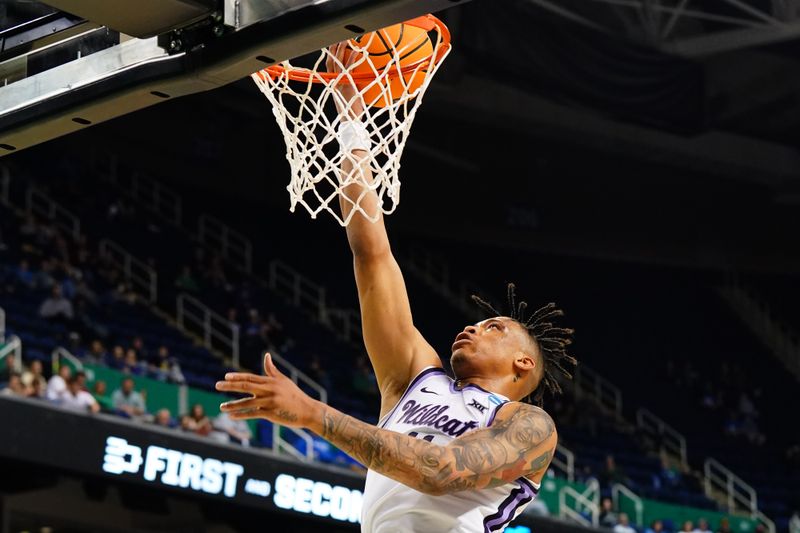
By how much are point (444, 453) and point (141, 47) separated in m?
1.32

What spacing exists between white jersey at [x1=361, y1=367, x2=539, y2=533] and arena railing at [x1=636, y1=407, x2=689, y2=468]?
16288mm

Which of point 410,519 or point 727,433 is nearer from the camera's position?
point 410,519

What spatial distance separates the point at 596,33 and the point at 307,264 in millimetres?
5760

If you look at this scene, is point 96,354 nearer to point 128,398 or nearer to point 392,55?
point 128,398

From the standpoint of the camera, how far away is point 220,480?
1168 cm

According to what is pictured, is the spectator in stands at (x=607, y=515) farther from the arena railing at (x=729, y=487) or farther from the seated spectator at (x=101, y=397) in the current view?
the seated spectator at (x=101, y=397)

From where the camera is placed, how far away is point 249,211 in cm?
2156

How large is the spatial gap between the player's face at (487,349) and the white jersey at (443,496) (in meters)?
0.07

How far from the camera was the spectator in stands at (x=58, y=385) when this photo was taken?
11008 mm

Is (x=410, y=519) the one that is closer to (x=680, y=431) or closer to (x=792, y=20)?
(x=792, y=20)

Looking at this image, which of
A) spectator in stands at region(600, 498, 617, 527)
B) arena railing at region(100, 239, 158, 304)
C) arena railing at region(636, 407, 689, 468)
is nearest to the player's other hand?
spectator in stands at region(600, 498, 617, 527)

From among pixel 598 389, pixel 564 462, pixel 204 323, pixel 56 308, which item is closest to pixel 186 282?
pixel 204 323

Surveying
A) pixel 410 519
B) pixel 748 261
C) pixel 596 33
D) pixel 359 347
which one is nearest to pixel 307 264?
pixel 359 347

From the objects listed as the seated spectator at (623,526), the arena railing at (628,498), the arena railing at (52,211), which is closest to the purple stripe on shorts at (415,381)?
the seated spectator at (623,526)
